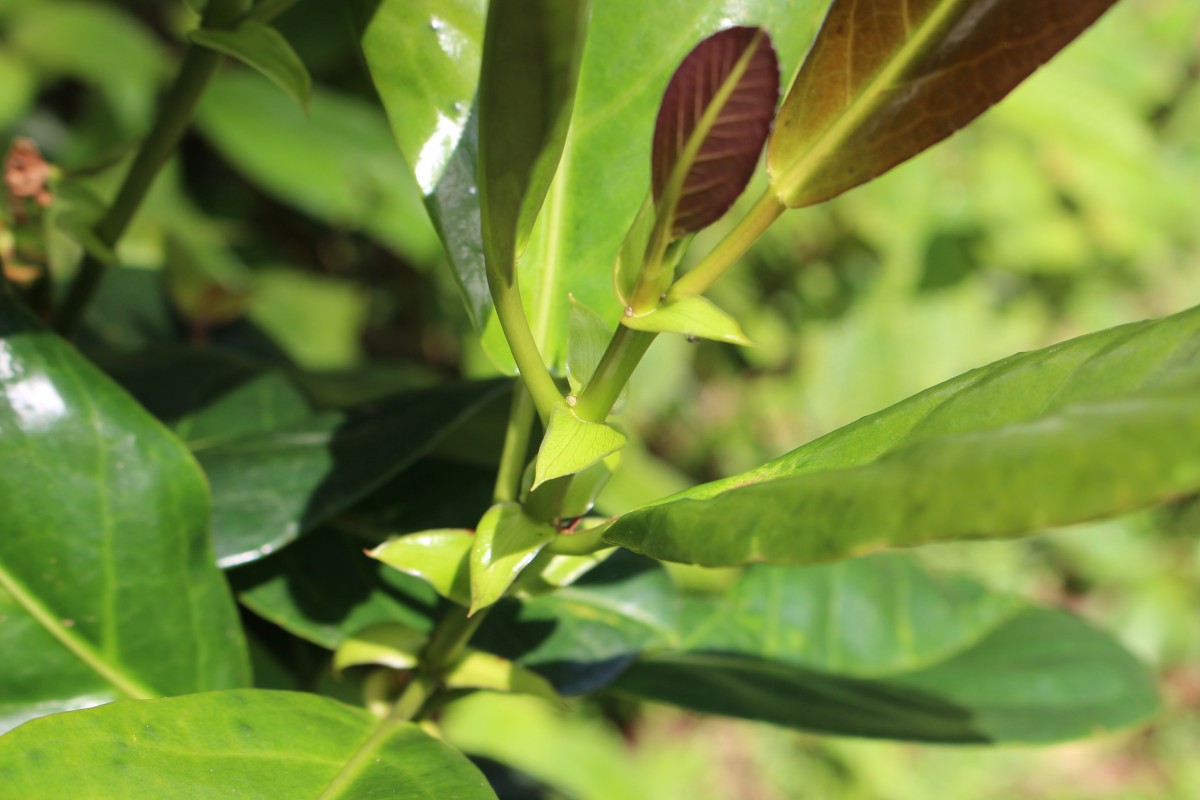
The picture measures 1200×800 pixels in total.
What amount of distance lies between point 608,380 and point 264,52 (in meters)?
0.26

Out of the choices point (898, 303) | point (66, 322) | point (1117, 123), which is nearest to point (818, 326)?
point (898, 303)

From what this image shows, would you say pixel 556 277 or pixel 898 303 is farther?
pixel 898 303

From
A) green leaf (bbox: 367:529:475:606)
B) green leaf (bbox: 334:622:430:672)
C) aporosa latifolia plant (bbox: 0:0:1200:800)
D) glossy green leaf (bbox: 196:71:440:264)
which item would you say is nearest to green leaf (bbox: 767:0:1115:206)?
aporosa latifolia plant (bbox: 0:0:1200:800)

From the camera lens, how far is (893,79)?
1.32ft

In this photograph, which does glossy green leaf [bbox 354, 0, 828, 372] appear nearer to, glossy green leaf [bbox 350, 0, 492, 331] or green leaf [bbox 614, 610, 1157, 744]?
glossy green leaf [bbox 350, 0, 492, 331]

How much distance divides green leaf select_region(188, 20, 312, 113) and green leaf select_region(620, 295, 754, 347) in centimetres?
24

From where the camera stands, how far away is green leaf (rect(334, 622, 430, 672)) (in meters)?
0.57

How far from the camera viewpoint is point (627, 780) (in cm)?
222

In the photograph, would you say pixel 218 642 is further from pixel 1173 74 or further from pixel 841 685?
pixel 1173 74

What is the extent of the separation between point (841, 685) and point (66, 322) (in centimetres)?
58

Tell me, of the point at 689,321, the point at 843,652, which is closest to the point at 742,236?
the point at 689,321

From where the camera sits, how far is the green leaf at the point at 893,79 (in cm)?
38

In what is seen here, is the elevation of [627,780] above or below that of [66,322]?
below

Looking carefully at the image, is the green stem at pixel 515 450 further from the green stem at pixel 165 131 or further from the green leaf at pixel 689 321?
the green stem at pixel 165 131
